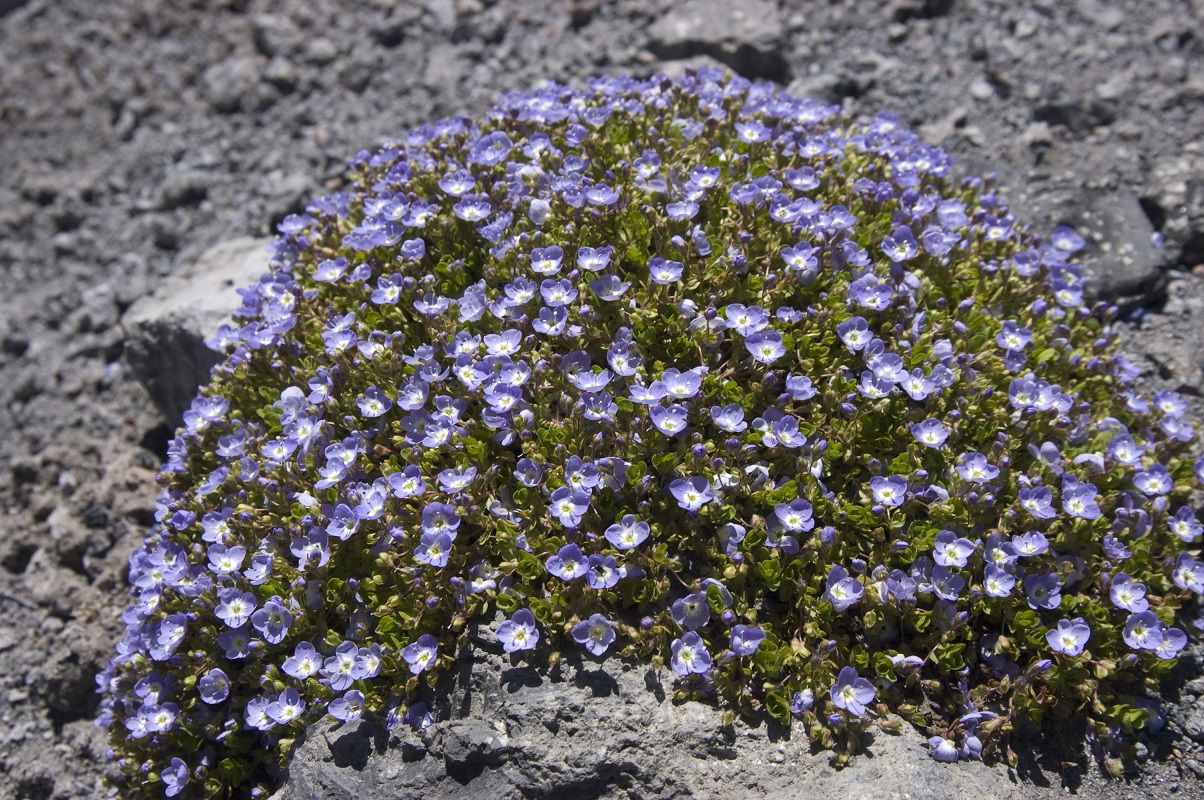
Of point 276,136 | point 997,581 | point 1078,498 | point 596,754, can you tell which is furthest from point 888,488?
point 276,136

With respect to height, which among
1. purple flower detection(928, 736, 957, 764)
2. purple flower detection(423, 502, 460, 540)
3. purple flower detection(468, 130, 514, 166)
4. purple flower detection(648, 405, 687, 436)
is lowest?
purple flower detection(928, 736, 957, 764)

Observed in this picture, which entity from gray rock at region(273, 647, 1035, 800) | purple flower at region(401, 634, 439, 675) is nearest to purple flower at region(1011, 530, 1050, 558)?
gray rock at region(273, 647, 1035, 800)

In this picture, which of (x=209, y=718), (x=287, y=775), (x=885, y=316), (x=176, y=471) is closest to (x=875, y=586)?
(x=885, y=316)

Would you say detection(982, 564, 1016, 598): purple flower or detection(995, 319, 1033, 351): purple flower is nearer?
detection(982, 564, 1016, 598): purple flower

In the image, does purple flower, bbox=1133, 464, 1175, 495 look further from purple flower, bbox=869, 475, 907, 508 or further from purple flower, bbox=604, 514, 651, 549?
purple flower, bbox=604, 514, 651, 549

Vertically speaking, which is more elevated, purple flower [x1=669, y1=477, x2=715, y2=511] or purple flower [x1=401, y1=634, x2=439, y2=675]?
purple flower [x1=669, y1=477, x2=715, y2=511]

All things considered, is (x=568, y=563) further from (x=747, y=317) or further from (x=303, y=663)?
(x=747, y=317)
